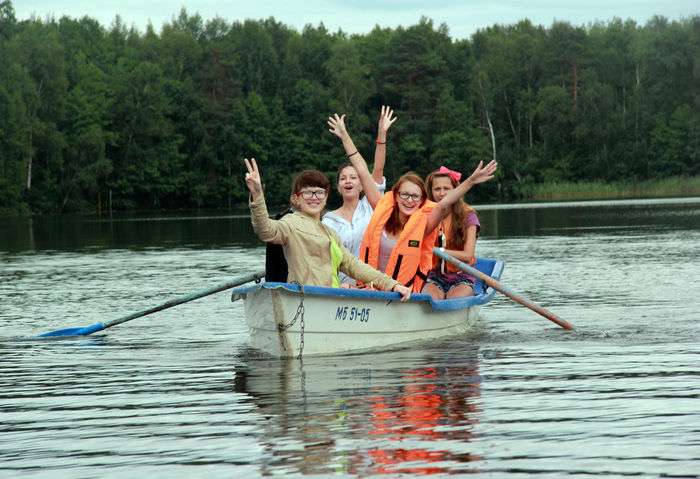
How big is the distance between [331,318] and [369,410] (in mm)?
2444

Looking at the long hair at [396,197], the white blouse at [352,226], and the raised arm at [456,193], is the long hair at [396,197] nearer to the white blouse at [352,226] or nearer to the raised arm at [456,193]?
the raised arm at [456,193]

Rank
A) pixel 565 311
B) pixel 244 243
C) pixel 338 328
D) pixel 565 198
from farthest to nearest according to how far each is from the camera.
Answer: pixel 565 198 → pixel 244 243 → pixel 565 311 → pixel 338 328

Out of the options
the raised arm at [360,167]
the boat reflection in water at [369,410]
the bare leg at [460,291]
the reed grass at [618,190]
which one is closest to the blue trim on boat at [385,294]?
the bare leg at [460,291]

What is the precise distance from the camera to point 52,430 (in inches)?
314

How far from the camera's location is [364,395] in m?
8.99

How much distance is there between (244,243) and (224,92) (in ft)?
172

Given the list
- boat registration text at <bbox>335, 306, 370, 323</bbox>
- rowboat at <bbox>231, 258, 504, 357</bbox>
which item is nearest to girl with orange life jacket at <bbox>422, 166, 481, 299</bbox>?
rowboat at <bbox>231, 258, 504, 357</bbox>

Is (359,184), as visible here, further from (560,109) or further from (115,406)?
(560,109)

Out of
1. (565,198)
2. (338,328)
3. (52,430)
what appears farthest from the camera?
(565,198)

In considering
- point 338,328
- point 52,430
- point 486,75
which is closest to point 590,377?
point 338,328

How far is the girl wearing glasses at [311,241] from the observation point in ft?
32.7

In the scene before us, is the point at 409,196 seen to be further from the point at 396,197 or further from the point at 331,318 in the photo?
the point at 331,318

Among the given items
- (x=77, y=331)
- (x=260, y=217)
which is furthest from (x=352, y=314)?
(x=77, y=331)

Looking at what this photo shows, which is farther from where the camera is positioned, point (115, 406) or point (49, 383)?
point (49, 383)
